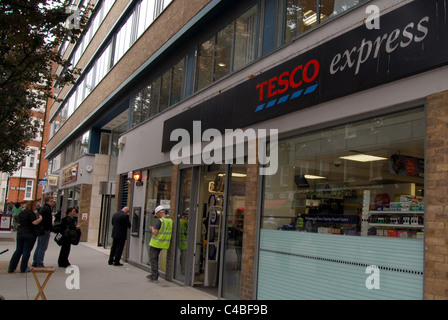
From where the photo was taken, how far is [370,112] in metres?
5.79

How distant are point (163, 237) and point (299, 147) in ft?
15.6

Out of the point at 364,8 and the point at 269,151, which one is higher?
the point at 364,8

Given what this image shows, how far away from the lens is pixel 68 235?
1201 cm

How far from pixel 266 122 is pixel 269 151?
529mm

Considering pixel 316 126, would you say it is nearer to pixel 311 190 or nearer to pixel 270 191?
pixel 311 190

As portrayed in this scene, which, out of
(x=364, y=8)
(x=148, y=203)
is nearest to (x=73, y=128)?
(x=148, y=203)

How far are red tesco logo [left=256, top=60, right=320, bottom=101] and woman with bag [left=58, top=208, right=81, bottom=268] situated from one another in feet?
23.5
